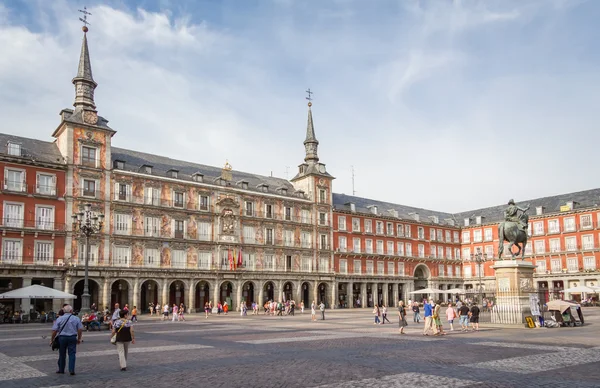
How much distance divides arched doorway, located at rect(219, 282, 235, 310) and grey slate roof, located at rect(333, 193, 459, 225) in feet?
55.9

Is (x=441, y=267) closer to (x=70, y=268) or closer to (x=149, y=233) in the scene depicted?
(x=149, y=233)

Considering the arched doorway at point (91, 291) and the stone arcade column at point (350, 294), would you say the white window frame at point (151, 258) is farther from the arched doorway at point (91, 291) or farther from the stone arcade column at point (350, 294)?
the stone arcade column at point (350, 294)

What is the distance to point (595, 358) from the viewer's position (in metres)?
14.0

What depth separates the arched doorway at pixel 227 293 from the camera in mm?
57250

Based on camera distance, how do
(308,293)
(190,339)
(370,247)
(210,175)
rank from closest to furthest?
(190,339) → (210,175) → (308,293) → (370,247)

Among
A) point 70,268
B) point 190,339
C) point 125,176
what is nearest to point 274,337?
point 190,339

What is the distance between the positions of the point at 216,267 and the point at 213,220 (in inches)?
189

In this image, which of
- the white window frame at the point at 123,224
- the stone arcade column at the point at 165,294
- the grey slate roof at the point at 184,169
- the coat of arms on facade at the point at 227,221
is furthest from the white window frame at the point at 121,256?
the coat of arms on facade at the point at 227,221

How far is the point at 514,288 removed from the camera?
82.8 ft

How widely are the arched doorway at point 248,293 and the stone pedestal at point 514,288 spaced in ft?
118

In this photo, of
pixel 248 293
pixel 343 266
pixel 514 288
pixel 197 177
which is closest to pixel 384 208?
pixel 343 266

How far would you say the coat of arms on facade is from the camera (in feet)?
183

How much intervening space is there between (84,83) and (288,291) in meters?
30.6

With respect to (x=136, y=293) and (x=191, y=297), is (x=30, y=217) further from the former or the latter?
(x=191, y=297)
